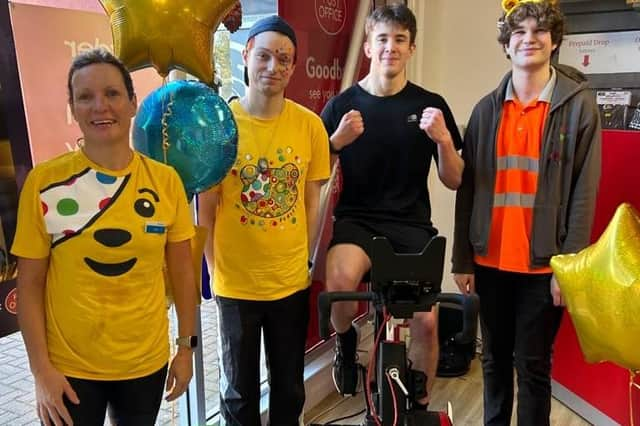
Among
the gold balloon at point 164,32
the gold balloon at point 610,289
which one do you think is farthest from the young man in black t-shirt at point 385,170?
the gold balloon at point 164,32

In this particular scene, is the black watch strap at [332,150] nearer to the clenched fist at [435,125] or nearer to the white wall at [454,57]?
the clenched fist at [435,125]

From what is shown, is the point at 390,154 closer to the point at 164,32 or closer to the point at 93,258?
the point at 164,32

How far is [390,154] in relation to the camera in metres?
2.06

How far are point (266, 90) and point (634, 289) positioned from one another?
1184 mm

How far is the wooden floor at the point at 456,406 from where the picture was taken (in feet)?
8.71

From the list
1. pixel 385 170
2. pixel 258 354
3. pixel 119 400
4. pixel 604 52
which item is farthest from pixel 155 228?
pixel 604 52

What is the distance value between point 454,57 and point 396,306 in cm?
247

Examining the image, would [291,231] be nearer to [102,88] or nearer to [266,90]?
[266,90]

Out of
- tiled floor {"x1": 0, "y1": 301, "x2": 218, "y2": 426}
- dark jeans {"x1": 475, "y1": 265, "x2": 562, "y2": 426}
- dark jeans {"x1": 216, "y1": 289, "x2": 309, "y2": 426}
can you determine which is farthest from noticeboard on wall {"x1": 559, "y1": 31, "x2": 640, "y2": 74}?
tiled floor {"x1": 0, "y1": 301, "x2": 218, "y2": 426}

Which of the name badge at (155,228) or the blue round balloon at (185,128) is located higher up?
the blue round balloon at (185,128)

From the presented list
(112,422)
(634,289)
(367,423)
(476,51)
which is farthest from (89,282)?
(476,51)

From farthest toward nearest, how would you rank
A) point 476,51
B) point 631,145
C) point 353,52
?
point 476,51, point 353,52, point 631,145

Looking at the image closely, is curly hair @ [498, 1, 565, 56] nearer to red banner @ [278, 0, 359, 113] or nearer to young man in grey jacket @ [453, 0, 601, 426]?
young man in grey jacket @ [453, 0, 601, 426]

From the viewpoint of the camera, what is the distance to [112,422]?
1437mm
